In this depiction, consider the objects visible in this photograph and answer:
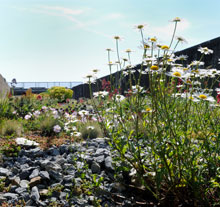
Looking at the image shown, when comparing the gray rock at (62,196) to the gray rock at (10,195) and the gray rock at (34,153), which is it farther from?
the gray rock at (34,153)

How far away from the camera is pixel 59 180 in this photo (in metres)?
2.79

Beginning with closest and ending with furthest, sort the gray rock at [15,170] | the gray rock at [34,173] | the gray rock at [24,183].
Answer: the gray rock at [24,183], the gray rock at [34,173], the gray rock at [15,170]

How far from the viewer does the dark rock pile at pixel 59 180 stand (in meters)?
2.46

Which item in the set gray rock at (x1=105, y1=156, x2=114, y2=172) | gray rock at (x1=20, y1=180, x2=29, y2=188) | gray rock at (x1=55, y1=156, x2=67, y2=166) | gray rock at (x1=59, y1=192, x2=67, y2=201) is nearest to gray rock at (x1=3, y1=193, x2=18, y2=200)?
gray rock at (x1=20, y1=180, x2=29, y2=188)

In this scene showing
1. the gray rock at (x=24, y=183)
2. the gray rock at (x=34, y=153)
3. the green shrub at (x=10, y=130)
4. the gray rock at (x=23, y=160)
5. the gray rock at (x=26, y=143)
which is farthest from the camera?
the green shrub at (x=10, y=130)

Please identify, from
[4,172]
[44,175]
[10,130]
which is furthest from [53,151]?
[10,130]

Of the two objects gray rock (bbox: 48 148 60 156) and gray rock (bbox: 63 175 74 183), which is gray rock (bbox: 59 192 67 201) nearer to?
gray rock (bbox: 63 175 74 183)

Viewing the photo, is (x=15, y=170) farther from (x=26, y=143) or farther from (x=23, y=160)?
(x=26, y=143)

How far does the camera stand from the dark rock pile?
2455mm

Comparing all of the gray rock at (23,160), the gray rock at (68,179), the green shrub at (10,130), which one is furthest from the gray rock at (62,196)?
the green shrub at (10,130)

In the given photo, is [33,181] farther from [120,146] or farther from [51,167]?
[120,146]

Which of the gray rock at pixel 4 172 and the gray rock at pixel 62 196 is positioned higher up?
the gray rock at pixel 4 172

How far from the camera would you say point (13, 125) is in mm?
4703

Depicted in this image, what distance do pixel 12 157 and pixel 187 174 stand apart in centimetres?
247
